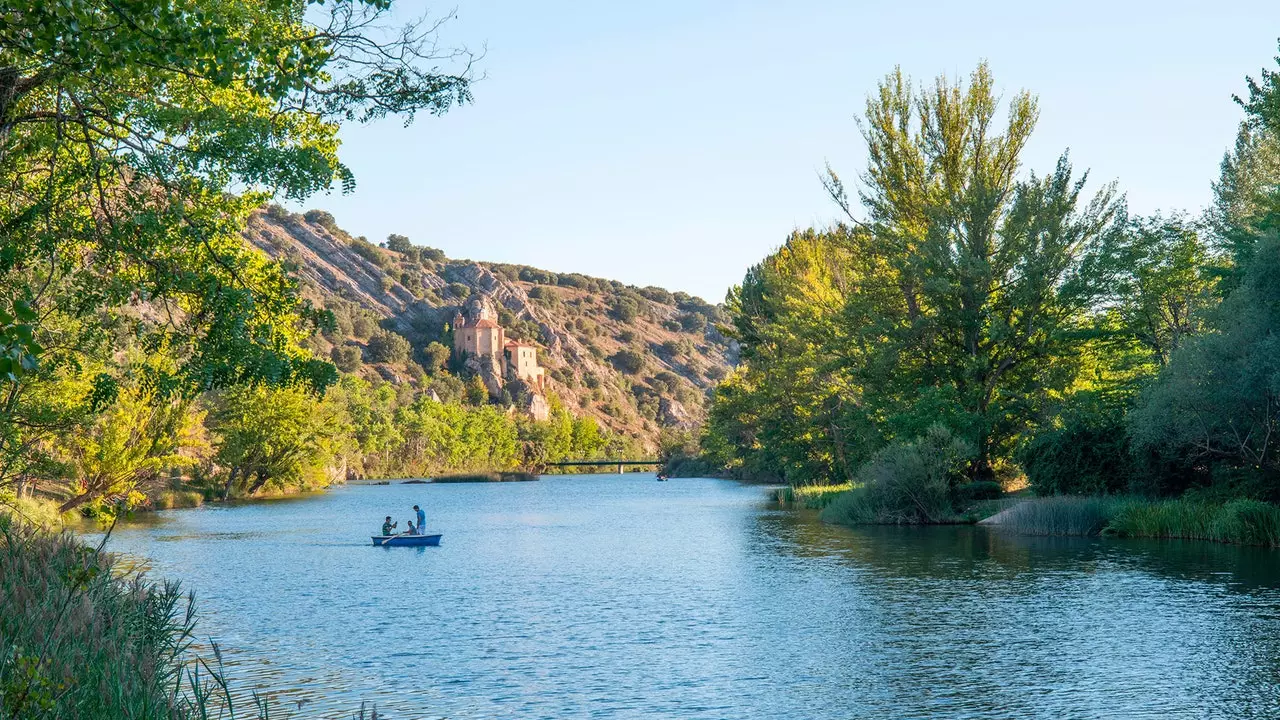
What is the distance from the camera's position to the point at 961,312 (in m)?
45.3

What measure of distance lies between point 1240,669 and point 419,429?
402ft

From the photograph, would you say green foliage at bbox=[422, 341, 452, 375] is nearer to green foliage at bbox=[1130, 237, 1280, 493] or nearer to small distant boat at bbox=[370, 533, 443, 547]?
small distant boat at bbox=[370, 533, 443, 547]

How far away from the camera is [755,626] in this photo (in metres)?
21.8

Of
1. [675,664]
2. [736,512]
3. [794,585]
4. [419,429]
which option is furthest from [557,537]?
[419,429]

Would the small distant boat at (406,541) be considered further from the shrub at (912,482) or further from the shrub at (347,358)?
the shrub at (347,358)

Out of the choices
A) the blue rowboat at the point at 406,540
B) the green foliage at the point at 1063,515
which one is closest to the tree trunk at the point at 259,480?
the blue rowboat at the point at 406,540

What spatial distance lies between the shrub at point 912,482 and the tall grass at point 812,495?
17.9 feet

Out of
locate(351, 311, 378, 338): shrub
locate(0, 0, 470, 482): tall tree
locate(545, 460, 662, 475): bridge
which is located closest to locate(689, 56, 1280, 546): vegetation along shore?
locate(0, 0, 470, 482): tall tree

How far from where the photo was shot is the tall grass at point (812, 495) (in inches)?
2174

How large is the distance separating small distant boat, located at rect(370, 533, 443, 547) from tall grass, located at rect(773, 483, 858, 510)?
1763 cm

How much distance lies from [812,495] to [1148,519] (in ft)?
77.7

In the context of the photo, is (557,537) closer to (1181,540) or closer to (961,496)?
(961,496)

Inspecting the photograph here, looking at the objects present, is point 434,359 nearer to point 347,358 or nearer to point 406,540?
point 347,358

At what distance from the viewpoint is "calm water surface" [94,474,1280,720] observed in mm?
15562
